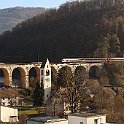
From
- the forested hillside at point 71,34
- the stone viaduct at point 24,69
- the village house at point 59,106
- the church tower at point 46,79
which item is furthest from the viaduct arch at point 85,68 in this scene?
the village house at point 59,106

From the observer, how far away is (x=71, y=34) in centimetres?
7906

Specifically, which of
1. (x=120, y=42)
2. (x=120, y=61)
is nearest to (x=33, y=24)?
(x=120, y=42)

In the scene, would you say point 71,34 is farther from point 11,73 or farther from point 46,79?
point 46,79

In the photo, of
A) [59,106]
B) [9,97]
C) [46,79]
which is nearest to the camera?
[59,106]

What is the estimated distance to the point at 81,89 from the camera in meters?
28.8

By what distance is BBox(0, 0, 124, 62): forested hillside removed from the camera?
69375 mm

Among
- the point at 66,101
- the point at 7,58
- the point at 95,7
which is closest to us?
the point at 66,101

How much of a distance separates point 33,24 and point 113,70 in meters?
46.8

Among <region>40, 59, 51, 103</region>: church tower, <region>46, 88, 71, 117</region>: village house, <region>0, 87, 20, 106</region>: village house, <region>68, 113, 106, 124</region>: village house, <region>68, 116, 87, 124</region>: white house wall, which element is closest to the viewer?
<region>68, 113, 106, 124</region>: village house

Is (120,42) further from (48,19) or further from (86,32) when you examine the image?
(48,19)

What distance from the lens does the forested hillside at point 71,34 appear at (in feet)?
228

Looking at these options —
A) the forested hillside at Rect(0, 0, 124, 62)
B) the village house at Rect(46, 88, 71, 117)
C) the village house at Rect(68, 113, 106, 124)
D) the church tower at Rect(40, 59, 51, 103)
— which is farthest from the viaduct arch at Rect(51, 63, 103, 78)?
the village house at Rect(68, 113, 106, 124)

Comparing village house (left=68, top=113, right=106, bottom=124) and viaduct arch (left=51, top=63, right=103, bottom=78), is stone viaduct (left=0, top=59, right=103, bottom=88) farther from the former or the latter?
village house (left=68, top=113, right=106, bottom=124)

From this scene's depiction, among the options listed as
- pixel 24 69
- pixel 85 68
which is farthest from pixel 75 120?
pixel 85 68
